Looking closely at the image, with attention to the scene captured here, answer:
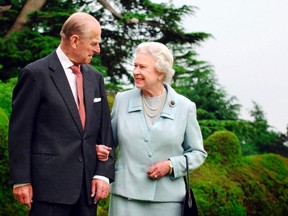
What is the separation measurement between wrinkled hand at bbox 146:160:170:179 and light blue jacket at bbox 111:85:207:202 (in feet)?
0.12

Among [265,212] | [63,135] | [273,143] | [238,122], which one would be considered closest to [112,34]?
[238,122]

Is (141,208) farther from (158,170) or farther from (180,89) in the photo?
(180,89)

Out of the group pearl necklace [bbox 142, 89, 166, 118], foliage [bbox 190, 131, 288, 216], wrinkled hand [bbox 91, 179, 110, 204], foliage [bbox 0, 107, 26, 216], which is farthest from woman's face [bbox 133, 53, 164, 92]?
foliage [bbox 190, 131, 288, 216]

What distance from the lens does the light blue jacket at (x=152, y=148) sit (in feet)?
11.9

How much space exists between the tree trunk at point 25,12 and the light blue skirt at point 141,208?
962cm

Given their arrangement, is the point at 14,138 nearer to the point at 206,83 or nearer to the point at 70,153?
the point at 70,153

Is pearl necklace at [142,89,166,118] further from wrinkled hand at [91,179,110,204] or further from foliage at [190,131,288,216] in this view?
foliage at [190,131,288,216]

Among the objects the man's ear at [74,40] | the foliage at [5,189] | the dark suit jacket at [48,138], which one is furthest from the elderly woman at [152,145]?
the foliage at [5,189]

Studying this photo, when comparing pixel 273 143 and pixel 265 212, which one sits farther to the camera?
pixel 273 143

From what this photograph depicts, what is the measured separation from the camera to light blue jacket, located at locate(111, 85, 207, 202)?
3635mm

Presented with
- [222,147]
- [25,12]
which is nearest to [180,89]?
[25,12]

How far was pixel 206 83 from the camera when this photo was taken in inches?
687

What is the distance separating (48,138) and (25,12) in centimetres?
1003

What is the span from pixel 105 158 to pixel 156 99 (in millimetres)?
510
